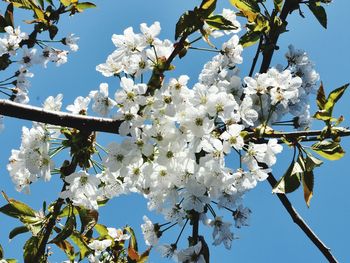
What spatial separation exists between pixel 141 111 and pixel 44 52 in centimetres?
347

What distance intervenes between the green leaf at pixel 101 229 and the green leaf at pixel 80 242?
21 cm

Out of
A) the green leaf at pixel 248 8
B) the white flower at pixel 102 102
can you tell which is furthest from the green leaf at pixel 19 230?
the green leaf at pixel 248 8

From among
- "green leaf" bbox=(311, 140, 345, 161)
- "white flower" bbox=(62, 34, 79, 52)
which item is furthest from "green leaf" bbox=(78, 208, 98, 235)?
"white flower" bbox=(62, 34, 79, 52)

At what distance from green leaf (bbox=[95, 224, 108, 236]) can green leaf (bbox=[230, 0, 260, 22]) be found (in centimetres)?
207

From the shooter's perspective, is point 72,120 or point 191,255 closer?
point 72,120

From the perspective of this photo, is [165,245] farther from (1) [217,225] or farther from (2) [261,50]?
(2) [261,50]

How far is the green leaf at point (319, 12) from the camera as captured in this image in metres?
3.27

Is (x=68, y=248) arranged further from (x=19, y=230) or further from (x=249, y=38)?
(x=249, y=38)

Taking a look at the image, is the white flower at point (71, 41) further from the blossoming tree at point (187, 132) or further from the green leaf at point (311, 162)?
the green leaf at point (311, 162)

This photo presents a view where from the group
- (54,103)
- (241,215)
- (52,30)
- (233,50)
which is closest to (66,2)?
(52,30)

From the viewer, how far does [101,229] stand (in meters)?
4.07

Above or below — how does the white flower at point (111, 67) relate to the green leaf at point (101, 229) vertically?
above

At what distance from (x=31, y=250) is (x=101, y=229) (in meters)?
0.70

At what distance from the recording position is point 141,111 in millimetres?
2699
